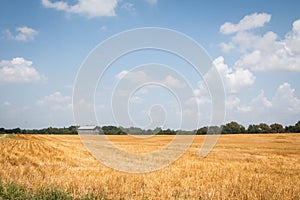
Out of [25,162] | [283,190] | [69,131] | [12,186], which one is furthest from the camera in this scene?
[69,131]

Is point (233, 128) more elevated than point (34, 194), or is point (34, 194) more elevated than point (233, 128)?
point (233, 128)

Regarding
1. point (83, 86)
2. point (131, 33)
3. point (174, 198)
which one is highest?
point (131, 33)

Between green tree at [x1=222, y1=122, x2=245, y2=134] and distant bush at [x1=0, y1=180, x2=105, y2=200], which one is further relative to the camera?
green tree at [x1=222, y1=122, x2=245, y2=134]

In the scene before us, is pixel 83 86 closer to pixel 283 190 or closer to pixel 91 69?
pixel 91 69

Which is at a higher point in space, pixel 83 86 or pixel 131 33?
pixel 131 33

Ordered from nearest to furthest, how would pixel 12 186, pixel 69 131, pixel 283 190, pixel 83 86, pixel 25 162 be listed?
pixel 12 186 → pixel 283 190 → pixel 83 86 → pixel 25 162 → pixel 69 131

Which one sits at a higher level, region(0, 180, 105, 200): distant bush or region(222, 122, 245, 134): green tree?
region(222, 122, 245, 134): green tree

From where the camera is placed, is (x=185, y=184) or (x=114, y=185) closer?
(x=114, y=185)

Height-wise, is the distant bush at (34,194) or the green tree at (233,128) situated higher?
the green tree at (233,128)

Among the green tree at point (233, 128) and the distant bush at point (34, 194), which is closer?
the distant bush at point (34, 194)

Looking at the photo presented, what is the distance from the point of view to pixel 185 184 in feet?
36.5

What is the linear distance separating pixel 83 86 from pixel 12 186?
7.13m

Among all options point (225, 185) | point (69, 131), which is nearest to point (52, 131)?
point (69, 131)

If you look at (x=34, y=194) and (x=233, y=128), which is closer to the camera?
(x=34, y=194)
